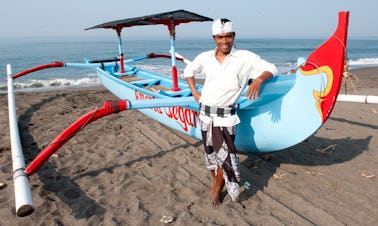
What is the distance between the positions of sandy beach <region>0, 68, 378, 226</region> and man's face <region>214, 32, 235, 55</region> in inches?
61.2

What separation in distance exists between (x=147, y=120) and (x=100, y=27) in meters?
3.13

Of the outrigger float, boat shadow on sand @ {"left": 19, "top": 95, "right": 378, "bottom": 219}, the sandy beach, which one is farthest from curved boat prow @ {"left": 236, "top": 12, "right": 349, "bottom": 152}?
the sandy beach

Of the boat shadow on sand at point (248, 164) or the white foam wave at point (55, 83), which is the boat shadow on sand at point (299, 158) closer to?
the boat shadow on sand at point (248, 164)

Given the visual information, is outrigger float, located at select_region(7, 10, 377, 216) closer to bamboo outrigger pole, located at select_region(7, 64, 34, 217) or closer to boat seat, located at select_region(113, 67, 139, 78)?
bamboo outrigger pole, located at select_region(7, 64, 34, 217)

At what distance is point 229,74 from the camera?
2453 mm

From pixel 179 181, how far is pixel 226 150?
3.16 ft

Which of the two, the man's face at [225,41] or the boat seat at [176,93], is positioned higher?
the man's face at [225,41]

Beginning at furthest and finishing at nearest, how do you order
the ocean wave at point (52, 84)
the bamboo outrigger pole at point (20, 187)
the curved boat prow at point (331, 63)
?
the ocean wave at point (52, 84)
the curved boat prow at point (331, 63)
the bamboo outrigger pole at point (20, 187)

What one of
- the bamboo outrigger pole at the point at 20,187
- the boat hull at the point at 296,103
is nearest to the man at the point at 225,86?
the boat hull at the point at 296,103

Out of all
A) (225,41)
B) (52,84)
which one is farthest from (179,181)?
(52,84)

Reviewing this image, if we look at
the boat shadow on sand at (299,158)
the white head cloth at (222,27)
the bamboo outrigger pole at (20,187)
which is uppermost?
the white head cloth at (222,27)

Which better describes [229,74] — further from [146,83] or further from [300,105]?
[146,83]

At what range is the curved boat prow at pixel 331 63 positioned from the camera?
2309 mm

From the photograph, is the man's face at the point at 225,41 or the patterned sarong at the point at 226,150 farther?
the patterned sarong at the point at 226,150
